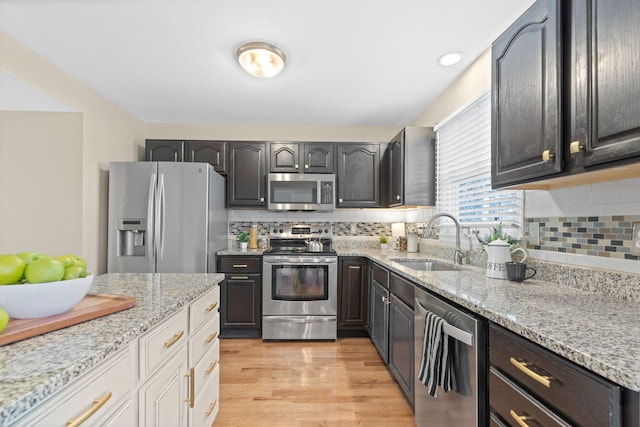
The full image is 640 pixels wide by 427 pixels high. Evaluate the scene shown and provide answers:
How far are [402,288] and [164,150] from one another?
3.04 metres

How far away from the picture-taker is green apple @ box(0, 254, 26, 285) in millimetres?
817

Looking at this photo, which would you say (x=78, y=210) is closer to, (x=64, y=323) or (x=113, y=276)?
(x=113, y=276)

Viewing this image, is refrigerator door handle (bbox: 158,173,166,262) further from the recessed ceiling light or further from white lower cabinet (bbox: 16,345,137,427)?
the recessed ceiling light

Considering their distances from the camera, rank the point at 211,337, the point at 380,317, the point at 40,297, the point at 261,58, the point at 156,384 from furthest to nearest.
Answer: the point at 380,317 < the point at 261,58 < the point at 211,337 < the point at 156,384 < the point at 40,297

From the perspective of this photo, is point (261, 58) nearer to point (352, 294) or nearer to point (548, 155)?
point (548, 155)

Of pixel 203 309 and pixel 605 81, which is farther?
pixel 203 309

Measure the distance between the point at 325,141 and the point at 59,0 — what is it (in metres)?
2.59

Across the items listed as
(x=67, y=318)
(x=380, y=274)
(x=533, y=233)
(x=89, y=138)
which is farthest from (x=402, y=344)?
(x=89, y=138)

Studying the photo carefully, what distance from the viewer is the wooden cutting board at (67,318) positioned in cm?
78

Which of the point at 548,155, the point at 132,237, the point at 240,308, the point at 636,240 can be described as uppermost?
the point at 548,155

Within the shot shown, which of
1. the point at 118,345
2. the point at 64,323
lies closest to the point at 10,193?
the point at 64,323

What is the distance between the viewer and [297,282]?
10.5ft

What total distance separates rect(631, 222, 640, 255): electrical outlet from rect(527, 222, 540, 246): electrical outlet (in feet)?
1.66

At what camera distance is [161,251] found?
2982mm
